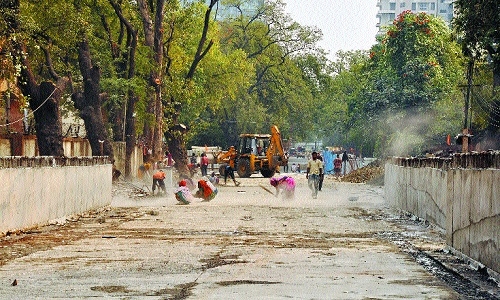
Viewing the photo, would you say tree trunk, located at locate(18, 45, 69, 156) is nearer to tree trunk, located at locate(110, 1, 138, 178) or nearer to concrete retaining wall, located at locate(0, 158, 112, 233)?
concrete retaining wall, located at locate(0, 158, 112, 233)

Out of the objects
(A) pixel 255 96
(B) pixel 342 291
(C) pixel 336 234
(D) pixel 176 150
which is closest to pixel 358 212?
(C) pixel 336 234

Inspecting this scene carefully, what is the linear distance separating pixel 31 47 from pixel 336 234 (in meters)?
20.0

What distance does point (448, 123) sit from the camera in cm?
6812

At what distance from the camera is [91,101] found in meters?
42.2

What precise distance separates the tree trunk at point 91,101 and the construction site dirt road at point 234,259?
14.5m

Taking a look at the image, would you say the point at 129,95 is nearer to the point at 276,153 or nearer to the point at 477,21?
the point at 276,153

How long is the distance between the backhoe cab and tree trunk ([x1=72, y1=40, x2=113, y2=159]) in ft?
80.5

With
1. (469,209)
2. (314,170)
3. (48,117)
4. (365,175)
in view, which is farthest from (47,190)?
(365,175)

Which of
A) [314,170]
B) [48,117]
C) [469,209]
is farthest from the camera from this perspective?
[314,170]

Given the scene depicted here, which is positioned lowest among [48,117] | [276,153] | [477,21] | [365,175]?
[365,175]

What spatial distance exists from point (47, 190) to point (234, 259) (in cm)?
882

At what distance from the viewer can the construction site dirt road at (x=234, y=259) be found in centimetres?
1156

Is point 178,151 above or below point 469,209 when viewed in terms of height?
above

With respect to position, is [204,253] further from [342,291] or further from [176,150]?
[176,150]
